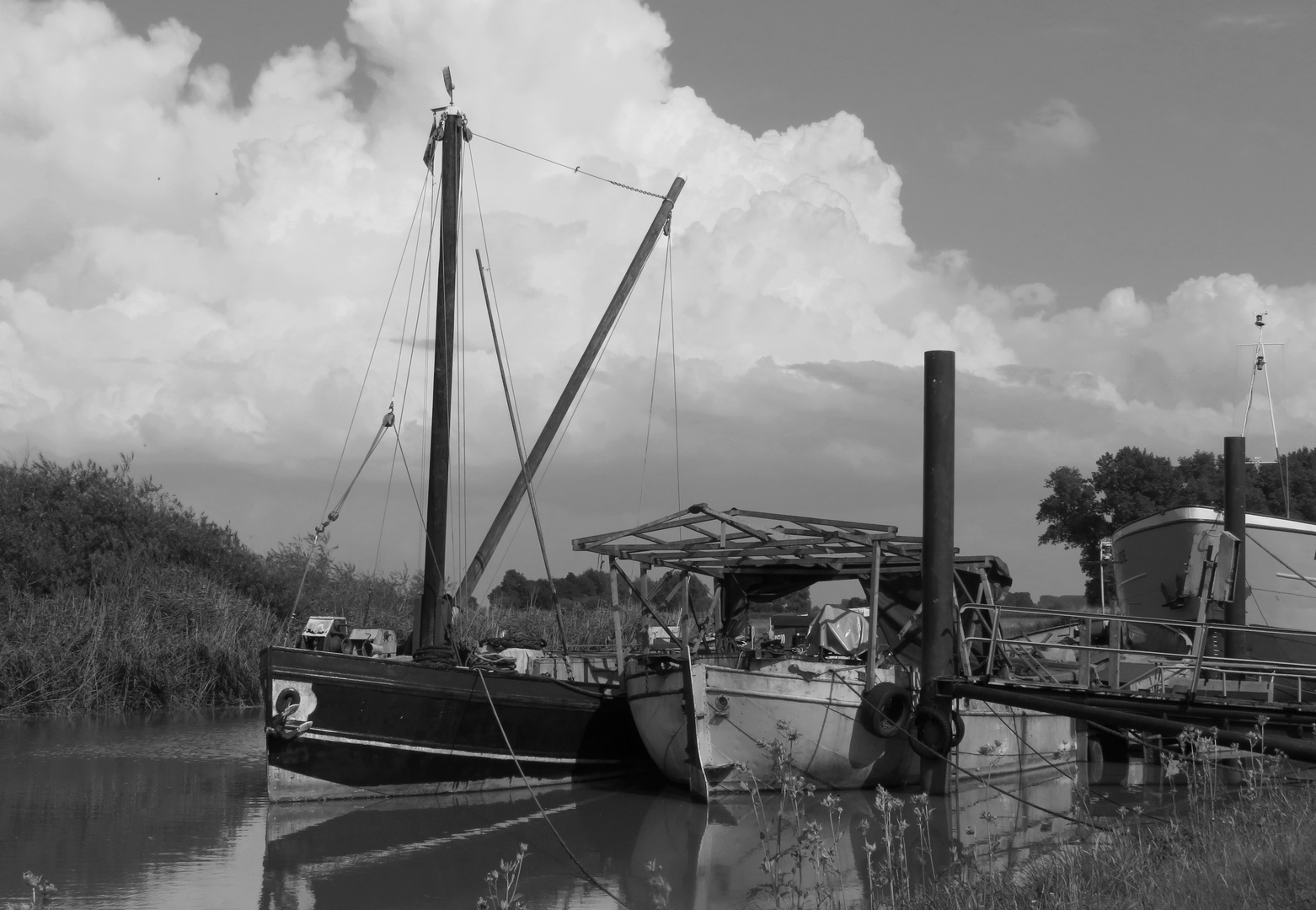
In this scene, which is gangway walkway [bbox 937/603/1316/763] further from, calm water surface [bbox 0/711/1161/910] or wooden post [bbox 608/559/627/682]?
wooden post [bbox 608/559/627/682]

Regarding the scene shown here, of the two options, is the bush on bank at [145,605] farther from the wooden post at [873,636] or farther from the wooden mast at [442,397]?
the wooden post at [873,636]

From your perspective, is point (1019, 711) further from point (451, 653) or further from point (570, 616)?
point (570, 616)

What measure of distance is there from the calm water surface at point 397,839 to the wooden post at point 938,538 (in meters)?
1.18

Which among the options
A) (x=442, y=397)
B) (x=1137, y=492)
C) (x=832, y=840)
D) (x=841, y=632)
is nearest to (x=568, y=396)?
(x=442, y=397)

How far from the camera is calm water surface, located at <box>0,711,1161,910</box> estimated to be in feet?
35.6

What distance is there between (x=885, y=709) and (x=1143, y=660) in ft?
21.0

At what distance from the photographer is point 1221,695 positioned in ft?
49.5

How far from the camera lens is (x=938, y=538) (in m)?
14.1

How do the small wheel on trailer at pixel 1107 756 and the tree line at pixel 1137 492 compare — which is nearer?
the small wheel on trailer at pixel 1107 756

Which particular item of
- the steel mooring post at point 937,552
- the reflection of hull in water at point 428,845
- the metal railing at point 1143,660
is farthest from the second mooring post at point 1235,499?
the reflection of hull in water at point 428,845

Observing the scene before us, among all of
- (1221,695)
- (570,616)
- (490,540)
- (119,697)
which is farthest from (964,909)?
(570,616)

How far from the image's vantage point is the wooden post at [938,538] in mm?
14094

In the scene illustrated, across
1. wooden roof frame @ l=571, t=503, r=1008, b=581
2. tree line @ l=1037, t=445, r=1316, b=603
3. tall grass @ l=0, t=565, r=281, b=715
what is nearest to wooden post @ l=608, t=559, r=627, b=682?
wooden roof frame @ l=571, t=503, r=1008, b=581

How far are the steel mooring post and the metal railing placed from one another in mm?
441
